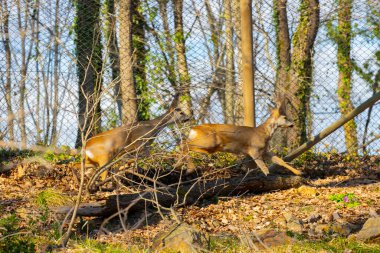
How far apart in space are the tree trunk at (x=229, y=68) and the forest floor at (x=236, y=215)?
3.92 ft

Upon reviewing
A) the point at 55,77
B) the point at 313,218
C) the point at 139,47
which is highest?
the point at 139,47

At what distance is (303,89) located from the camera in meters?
9.91

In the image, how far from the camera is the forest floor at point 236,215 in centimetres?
553

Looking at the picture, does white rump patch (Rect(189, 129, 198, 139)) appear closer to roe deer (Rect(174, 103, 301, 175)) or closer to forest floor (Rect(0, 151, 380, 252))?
roe deer (Rect(174, 103, 301, 175))

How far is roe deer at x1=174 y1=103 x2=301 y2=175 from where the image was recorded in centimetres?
832

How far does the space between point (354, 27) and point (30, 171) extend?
16.1 feet

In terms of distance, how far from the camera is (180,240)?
17.3 ft

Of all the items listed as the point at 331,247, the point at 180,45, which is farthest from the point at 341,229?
the point at 180,45

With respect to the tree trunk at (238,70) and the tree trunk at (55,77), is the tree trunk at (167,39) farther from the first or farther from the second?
the tree trunk at (55,77)

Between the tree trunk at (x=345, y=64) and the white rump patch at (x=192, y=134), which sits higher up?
the tree trunk at (x=345, y=64)

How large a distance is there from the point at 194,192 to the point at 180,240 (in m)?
2.22

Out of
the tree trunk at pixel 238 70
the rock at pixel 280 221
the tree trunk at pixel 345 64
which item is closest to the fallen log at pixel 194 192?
the rock at pixel 280 221

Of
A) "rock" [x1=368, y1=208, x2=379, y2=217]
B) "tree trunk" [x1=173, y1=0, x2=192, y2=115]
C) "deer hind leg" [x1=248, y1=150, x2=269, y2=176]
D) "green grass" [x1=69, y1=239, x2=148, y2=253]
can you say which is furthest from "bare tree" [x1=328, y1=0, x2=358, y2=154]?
"green grass" [x1=69, y1=239, x2=148, y2=253]

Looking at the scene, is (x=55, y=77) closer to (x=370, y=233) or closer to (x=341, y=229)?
(x=341, y=229)
